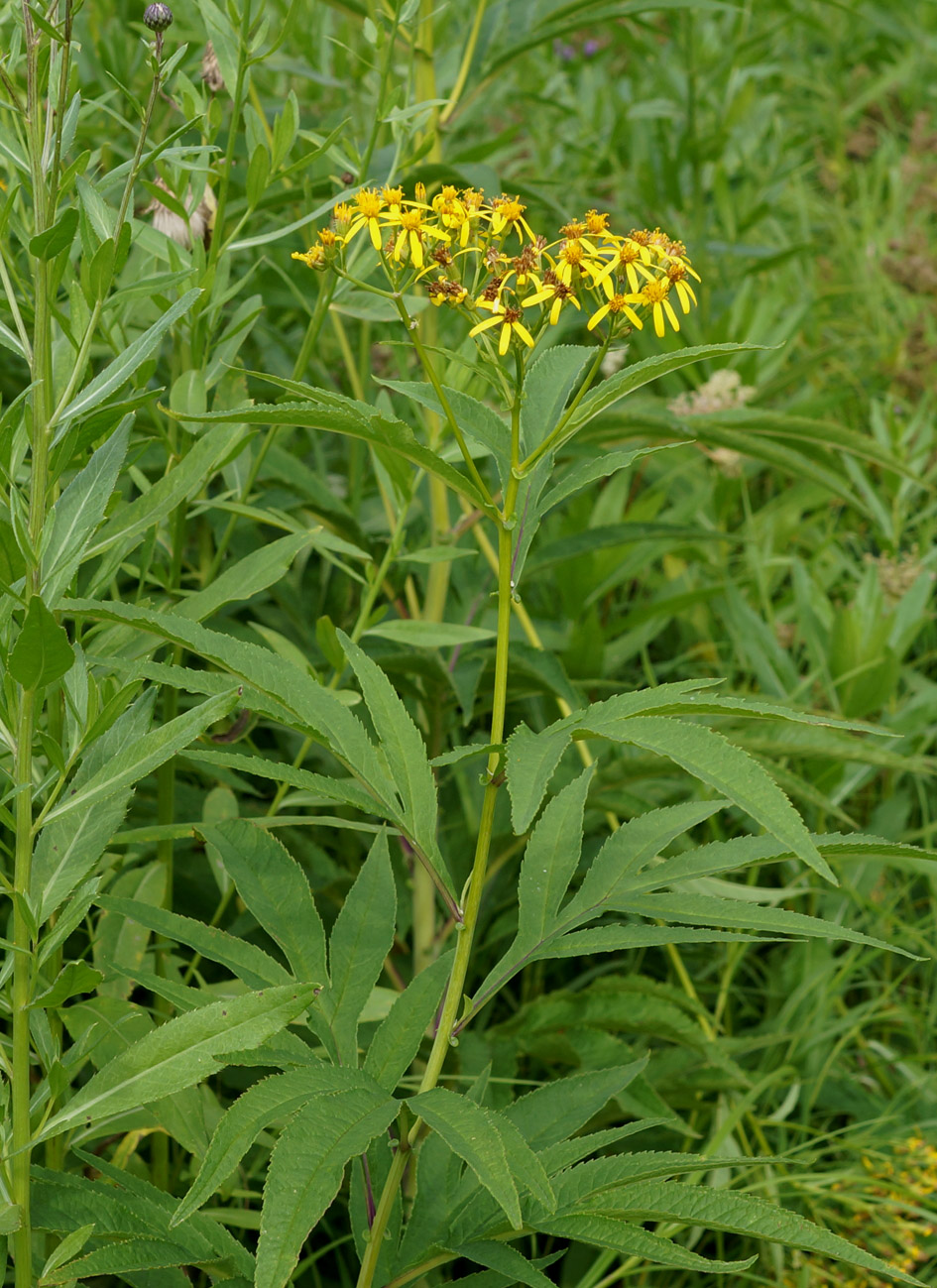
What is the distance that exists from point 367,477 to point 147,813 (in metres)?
0.81

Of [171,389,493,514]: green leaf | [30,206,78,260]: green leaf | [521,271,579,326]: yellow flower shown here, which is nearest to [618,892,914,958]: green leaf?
[171,389,493,514]: green leaf

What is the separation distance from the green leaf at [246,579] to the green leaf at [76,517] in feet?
0.72

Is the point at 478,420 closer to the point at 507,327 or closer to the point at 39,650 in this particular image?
the point at 507,327

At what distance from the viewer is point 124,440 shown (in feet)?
3.12

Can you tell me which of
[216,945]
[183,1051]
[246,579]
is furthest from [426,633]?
[183,1051]

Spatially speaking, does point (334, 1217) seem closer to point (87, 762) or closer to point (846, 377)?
point (87, 762)

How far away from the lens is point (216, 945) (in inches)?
38.7

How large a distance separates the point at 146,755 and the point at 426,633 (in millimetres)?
539

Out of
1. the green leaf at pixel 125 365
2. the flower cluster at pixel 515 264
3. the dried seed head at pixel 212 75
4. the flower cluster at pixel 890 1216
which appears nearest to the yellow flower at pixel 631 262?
the flower cluster at pixel 515 264

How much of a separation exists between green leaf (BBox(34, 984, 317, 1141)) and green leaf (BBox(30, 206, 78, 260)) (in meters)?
0.50

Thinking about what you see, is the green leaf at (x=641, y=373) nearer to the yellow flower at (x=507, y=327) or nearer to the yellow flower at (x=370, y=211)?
the yellow flower at (x=507, y=327)

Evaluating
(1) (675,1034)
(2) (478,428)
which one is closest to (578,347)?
(2) (478,428)

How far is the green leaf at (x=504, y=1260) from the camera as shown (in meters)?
0.90

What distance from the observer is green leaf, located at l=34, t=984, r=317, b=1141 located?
2.69 ft
